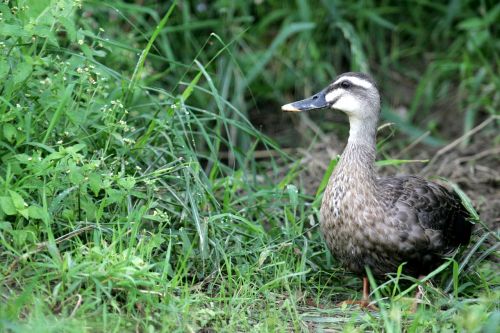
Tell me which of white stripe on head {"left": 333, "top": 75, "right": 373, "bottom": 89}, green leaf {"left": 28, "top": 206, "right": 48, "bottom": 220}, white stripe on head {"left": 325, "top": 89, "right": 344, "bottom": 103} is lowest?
green leaf {"left": 28, "top": 206, "right": 48, "bottom": 220}

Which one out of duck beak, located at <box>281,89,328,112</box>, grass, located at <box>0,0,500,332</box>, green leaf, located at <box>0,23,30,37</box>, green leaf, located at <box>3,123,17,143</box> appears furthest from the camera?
duck beak, located at <box>281,89,328,112</box>

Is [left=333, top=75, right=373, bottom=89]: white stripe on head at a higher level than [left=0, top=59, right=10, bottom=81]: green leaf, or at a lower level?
lower

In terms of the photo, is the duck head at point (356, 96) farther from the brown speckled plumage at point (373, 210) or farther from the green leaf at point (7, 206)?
the green leaf at point (7, 206)

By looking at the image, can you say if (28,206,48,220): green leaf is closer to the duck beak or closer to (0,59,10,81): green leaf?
(0,59,10,81): green leaf

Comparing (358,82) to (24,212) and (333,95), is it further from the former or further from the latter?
(24,212)

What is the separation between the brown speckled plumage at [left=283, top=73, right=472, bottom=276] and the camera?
4.42 metres

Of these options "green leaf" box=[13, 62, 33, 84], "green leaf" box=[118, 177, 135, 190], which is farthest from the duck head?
"green leaf" box=[13, 62, 33, 84]

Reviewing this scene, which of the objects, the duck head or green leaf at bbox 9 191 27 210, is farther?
the duck head

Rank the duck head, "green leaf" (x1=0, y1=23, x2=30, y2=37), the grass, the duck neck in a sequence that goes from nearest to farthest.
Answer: the grass < "green leaf" (x1=0, y1=23, x2=30, y2=37) < the duck neck < the duck head

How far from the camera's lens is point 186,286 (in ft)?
12.9

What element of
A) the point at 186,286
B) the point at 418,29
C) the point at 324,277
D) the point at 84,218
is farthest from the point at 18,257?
the point at 418,29

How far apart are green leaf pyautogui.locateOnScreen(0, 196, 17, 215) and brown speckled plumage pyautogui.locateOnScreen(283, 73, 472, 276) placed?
156 cm

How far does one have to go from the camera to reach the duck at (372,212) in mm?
4422

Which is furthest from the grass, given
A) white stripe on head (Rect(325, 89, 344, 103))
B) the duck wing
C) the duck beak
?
white stripe on head (Rect(325, 89, 344, 103))
